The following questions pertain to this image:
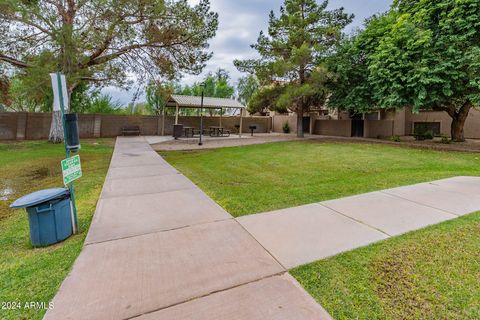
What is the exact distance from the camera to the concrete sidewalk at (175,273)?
1896 millimetres

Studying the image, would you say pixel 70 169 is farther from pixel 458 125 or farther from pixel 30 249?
pixel 458 125

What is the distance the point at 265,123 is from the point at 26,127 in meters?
18.1

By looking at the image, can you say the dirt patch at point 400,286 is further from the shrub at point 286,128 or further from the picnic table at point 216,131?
the shrub at point 286,128

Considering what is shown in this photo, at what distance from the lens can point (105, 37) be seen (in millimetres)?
10836

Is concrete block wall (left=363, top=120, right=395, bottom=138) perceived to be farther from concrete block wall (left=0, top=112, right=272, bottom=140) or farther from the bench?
the bench

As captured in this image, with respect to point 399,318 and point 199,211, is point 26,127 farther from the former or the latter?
point 399,318

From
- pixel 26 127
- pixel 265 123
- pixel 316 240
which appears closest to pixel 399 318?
pixel 316 240

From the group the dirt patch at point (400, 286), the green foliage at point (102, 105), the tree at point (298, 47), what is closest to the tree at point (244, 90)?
the tree at point (298, 47)

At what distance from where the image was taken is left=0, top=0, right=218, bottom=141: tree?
9477 millimetres

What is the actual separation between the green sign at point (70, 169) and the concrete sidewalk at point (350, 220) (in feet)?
7.27

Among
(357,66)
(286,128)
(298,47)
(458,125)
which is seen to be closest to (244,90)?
(286,128)

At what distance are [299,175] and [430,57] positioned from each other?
9.54m

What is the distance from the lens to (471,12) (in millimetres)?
10242

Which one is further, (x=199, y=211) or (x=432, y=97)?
(x=432, y=97)
